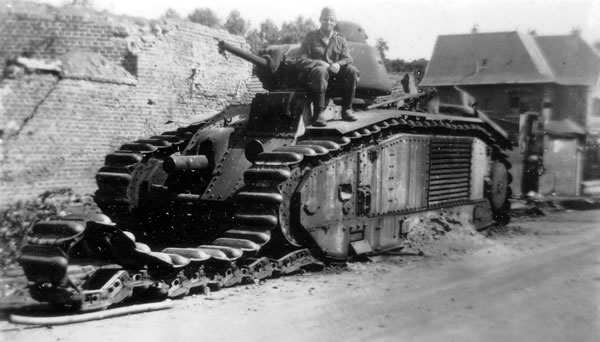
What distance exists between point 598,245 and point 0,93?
1001 centimetres

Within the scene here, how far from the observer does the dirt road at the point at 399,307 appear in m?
5.20

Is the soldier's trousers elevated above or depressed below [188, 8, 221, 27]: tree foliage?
below

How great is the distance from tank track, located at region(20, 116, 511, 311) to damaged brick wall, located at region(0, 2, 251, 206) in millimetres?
1584

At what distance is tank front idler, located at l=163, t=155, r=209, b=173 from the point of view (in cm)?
817

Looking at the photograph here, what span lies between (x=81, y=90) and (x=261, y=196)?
6489mm

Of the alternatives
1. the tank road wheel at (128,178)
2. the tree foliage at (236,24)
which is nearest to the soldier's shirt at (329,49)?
the tank road wheel at (128,178)

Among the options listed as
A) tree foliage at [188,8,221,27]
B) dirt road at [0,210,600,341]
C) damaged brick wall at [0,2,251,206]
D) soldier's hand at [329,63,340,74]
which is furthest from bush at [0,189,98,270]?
tree foliage at [188,8,221,27]

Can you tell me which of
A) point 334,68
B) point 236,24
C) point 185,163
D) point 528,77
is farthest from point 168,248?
point 236,24

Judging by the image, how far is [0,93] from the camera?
1132 cm

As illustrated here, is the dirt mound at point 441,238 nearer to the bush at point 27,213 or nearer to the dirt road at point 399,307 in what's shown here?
the dirt road at point 399,307

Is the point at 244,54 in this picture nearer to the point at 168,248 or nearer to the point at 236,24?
the point at 168,248

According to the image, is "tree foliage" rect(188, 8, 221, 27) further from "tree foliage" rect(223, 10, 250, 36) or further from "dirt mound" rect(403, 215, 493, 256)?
"dirt mound" rect(403, 215, 493, 256)

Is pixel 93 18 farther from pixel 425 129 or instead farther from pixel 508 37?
pixel 508 37

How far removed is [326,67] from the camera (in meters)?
8.48
